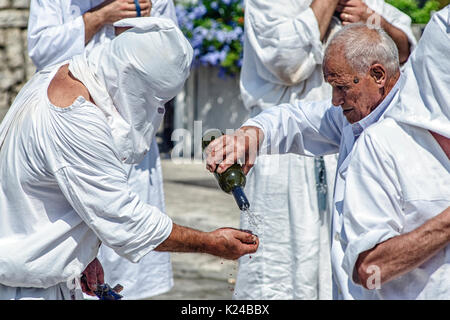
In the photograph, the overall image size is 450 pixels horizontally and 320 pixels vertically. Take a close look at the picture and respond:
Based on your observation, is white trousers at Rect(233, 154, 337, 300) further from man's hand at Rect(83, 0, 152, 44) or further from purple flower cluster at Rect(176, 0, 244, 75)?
purple flower cluster at Rect(176, 0, 244, 75)

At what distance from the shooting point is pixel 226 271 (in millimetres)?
6227

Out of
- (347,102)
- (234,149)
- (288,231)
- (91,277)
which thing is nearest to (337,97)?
(347,102)

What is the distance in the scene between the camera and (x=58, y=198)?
2.82m

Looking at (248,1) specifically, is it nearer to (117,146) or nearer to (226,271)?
(117,146)

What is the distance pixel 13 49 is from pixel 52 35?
189 inches

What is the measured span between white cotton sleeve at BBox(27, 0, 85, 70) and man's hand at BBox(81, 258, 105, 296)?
1.33 m

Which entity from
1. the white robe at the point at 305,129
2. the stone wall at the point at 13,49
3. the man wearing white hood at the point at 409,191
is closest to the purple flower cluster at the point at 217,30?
the stone wall at the point at 13,49

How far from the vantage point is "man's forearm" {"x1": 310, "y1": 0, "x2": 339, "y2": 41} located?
13.3 feet

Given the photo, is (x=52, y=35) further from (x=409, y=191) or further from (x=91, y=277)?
(x=409, y=191)

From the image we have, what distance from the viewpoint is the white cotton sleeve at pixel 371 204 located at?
2398 mm

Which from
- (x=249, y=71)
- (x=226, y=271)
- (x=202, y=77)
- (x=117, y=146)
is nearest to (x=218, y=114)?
(x=202, y=77)

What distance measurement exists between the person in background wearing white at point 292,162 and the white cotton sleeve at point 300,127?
0.76 metres

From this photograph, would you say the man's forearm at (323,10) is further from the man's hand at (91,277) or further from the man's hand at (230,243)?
the man's hand at (91,277)
